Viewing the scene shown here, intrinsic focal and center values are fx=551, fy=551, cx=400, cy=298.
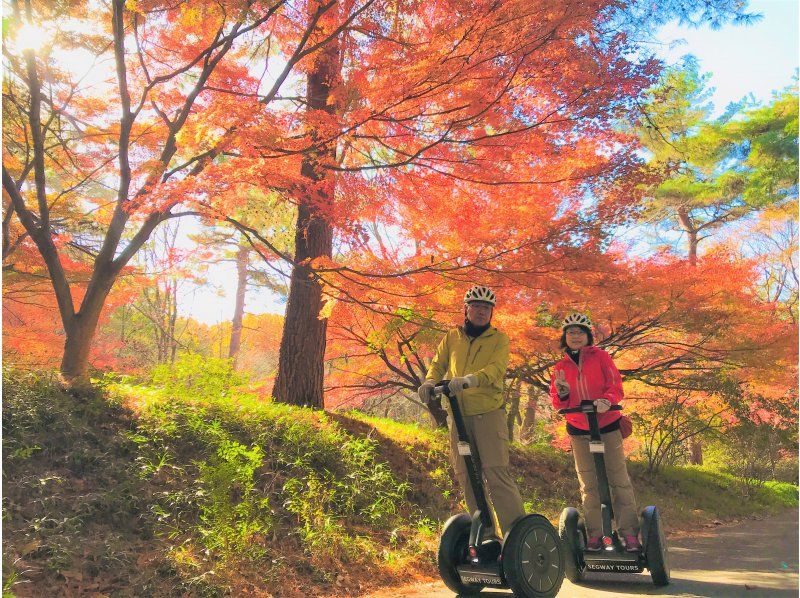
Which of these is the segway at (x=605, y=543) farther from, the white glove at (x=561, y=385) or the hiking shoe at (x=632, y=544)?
the white glove at (x=561, y=385)

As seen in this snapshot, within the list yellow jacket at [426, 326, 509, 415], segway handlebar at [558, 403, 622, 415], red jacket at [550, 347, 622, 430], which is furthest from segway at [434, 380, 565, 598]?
red jacket at [550, 347, 622, 430]

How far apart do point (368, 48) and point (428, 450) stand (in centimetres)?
524

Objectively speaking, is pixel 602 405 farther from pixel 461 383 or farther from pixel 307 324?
pixel 307 324

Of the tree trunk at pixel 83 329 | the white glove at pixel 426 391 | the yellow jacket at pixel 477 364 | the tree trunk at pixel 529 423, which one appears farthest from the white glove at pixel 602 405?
the tree trunk at pixel 529 423

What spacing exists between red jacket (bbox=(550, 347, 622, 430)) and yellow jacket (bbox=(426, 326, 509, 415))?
919mm

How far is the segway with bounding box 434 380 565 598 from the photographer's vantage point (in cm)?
310

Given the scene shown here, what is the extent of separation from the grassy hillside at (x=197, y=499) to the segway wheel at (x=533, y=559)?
1348 millimetres

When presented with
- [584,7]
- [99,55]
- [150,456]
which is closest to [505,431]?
[150,456]

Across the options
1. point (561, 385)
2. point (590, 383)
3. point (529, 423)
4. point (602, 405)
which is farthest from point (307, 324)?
point (529, 423)

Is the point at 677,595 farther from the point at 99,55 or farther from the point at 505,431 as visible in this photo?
the point at 99,55

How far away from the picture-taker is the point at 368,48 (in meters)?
Result: 5.96

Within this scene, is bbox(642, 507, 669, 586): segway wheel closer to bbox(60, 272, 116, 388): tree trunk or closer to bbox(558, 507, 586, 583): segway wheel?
bbox(558, 507, 586, 583): segway wheel

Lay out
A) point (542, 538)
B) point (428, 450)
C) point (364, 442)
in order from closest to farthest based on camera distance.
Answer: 1. point (542, 538)
2. point (364, 442)
3. point (428, 450)

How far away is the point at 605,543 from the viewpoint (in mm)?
3904
